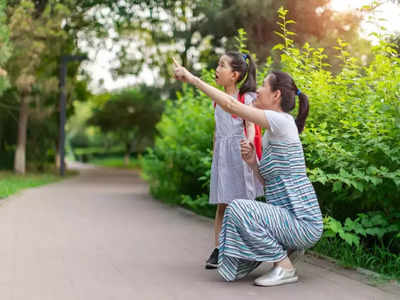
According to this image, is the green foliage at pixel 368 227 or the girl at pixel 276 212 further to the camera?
the green foliage at pixel 368 227

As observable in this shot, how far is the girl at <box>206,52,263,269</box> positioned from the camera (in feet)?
15.7

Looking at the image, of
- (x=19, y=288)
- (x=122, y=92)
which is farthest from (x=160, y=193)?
(x=122, y=92)

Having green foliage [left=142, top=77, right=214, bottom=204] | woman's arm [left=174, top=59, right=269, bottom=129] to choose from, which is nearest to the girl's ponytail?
woman's arm [left=174, top=59, right=269, bottom=129]

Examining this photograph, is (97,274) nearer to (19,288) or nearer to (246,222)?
(19,288)

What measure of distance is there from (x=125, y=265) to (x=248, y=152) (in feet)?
5.76

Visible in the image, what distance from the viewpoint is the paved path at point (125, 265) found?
400 cm

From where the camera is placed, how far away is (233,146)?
192 inches

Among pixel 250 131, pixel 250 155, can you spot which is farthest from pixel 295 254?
pixel 250 131

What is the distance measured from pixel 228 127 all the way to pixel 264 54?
23.7 ft

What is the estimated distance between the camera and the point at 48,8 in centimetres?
1895

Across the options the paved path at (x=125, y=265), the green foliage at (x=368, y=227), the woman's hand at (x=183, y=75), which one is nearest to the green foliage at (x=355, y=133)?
the green foliage at (x=368, y=227)

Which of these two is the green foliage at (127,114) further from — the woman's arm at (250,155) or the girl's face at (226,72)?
the woman's arm at (250,155)

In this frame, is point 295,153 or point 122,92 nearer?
point 295,153

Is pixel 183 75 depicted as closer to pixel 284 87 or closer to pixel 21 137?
pixel 284 87
